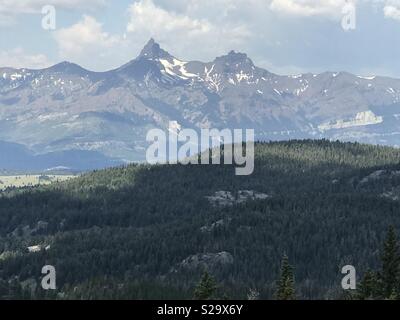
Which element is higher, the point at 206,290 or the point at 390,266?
the point at 390,266

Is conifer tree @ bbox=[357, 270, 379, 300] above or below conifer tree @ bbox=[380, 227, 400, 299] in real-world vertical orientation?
below

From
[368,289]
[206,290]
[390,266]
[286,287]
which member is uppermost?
[390,266]

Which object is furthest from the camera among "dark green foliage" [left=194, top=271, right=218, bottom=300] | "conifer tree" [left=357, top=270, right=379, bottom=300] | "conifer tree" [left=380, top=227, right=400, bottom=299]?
"conifer tree" [left=380, top=227, right=400, bottom=299]

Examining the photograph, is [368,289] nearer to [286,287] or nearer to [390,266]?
[390,266]

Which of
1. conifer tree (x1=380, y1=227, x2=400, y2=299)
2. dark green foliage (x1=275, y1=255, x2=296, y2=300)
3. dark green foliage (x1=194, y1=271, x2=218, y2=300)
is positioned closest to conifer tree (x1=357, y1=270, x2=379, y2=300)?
conifer tree (x1=380, y1=227, x2=400, y2=299)

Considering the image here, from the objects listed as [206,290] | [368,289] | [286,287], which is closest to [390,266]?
[368,289]

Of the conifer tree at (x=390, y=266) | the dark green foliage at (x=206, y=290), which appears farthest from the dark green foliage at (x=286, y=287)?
the conifer tree at (x=390, y=266)

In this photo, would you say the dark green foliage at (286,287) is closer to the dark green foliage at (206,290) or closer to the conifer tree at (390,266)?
the dark green foliage at (206,290)

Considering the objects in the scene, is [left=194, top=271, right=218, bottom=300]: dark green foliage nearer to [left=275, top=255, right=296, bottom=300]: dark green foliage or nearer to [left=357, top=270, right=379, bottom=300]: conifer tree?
[left=275, top=255, right=296, bottom=300]: dark green foliage
